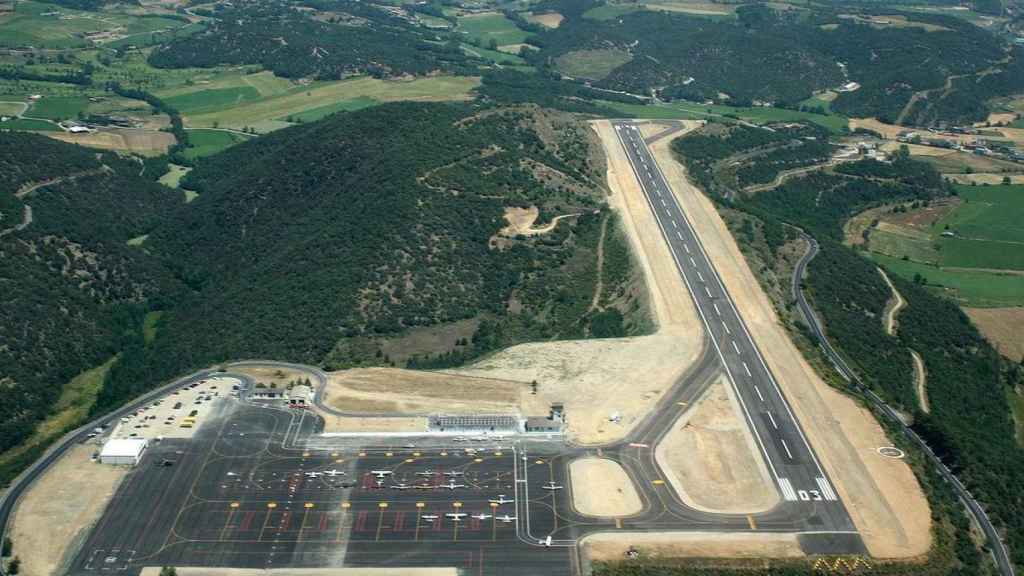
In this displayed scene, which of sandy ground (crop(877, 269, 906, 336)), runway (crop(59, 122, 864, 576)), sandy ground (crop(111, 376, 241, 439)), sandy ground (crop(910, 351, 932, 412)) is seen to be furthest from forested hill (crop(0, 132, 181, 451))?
sandy ground (crop(877, 269, 906, 336))

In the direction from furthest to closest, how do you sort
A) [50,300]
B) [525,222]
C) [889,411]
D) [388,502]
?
[525,222], [50,300], [889,411], [388,502]

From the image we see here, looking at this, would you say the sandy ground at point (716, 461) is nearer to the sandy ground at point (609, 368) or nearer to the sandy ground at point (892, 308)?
the sandy ground at point (609, 368)

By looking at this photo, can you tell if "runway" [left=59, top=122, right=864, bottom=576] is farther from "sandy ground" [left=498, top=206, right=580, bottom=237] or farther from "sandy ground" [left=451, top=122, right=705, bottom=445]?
"sandy ground" [left=498, top=206, right=580, bottom=237]

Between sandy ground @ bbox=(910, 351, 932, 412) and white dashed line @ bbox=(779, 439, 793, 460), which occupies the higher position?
white dashed line @ bbox=(779, 439, 793, 460)

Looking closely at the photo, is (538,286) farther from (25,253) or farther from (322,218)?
(25,253)

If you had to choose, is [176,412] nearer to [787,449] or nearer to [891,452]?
[787,449]

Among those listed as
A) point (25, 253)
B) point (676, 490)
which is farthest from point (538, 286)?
point (25, 253)

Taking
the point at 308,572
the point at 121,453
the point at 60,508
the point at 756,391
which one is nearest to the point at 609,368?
the point at 756,391
